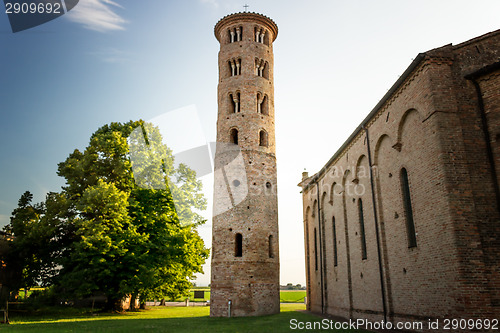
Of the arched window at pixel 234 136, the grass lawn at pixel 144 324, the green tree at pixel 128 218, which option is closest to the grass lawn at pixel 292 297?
the green tree at pixel 128 218

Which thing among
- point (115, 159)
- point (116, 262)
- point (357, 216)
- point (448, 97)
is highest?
point (115, 159)

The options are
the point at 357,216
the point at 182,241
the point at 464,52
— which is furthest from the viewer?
the point at 182,241

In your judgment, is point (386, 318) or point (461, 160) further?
point (386, 318)

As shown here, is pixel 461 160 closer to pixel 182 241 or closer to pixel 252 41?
pixel 182 241

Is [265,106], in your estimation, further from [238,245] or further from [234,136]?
[238,245]

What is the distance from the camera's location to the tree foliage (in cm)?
1938

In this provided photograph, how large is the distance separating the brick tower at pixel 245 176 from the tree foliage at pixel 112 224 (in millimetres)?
3064

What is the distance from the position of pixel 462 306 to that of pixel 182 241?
52.0ft

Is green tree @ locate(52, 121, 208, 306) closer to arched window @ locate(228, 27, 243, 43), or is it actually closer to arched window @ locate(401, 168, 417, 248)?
arched window @ locate(228, 27, 243, 43)

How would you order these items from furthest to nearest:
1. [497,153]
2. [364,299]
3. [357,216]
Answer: [357,216]
[364,299]
[497,153]

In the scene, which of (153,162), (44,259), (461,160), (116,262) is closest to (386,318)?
(461,160)

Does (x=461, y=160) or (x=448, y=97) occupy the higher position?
(x=448, y=97)

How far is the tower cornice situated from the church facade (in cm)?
1387

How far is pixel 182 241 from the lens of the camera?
857 inches
